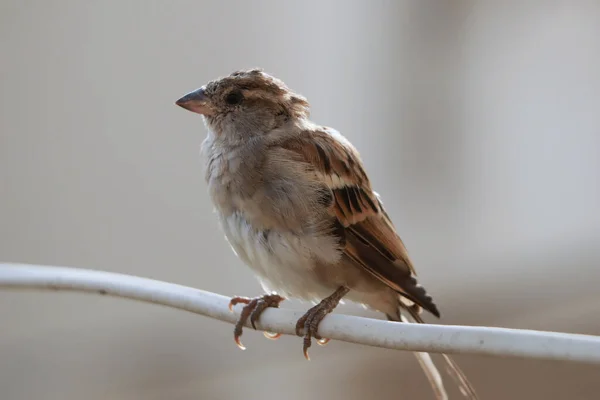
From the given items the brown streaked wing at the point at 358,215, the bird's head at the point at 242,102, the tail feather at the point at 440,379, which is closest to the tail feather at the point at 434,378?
the tail feather at the point at 440,379

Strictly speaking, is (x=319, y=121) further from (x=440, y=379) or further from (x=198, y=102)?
(x=440, y=379)

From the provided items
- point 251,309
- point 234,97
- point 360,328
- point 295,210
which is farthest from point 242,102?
point 360,328

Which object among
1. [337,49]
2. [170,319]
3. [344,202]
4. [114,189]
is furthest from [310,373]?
[344,202]

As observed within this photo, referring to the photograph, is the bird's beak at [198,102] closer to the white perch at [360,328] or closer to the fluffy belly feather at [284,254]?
the fluffy belly feather at [284,254]

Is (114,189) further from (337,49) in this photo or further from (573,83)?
(573,83)

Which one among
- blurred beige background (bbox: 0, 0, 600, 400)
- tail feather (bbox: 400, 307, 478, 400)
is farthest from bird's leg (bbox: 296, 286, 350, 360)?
blurred beige background (bbox: 0, 0, 600, 400)

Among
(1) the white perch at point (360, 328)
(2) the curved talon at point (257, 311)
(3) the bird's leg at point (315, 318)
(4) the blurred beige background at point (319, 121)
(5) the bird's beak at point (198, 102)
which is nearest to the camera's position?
(1) the white perch at point (360, 328)
